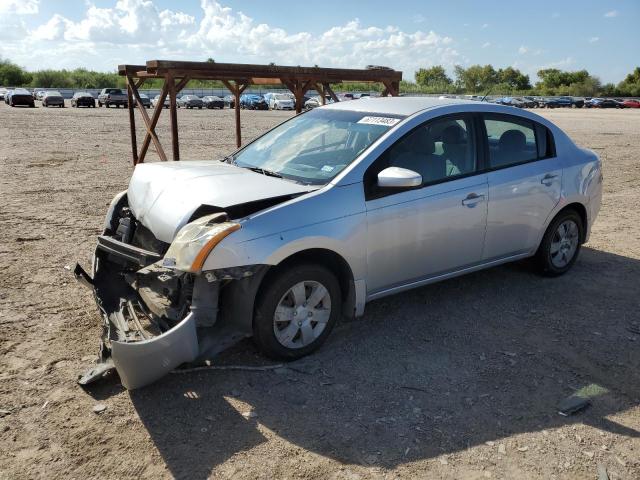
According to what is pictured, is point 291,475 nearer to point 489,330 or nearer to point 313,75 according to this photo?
point 489,330

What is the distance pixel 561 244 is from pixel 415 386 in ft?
9.32

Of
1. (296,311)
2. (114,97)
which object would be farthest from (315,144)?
(114,97)

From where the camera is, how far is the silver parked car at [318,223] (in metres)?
3.56

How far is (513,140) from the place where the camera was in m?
5.18

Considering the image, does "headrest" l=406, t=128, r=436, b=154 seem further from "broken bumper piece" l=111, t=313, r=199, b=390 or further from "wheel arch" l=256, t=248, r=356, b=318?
"broken bumper piece" l=111, t=313, r=199, b=390

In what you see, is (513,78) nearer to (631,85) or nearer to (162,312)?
(631,85)

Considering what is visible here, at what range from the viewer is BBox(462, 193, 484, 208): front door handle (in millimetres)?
4625

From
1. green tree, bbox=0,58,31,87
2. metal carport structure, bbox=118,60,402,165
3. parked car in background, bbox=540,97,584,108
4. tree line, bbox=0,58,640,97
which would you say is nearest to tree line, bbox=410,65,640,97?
tree line, bbox=0,58,640,97

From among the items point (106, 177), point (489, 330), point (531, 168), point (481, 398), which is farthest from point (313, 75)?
point (481, 398)

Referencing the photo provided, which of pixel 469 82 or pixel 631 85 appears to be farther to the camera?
pixel 469 82

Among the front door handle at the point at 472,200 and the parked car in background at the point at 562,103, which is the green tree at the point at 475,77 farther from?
the front door handle at the point at 472,200

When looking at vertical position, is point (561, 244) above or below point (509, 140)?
below

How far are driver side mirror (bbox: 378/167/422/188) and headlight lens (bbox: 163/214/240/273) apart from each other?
1.14 meters

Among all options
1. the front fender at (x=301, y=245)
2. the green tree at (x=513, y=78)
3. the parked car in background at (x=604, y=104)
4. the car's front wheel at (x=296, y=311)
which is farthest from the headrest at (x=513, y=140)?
the green tree at (x=513, y=78)
